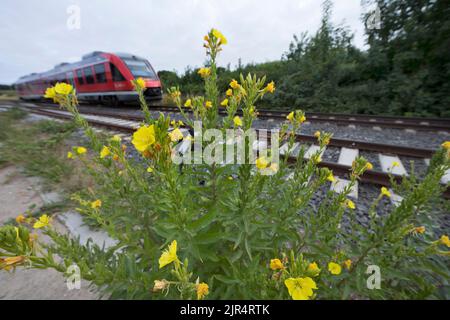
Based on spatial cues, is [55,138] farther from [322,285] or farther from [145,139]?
[322,285]

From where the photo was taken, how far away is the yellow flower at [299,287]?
0.79 m

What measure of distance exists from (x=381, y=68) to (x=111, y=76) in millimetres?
12975

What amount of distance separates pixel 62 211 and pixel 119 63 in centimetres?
943

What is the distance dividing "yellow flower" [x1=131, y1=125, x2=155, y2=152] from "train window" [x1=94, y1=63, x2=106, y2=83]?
41.5 feet

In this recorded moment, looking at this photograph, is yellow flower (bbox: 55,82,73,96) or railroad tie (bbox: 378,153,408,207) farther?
railroad tie (bbox: 378,153,408,207)

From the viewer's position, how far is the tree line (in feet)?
25.6

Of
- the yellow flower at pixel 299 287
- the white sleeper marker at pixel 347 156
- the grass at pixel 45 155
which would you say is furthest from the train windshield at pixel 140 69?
the yellow flower at pixel 299 287

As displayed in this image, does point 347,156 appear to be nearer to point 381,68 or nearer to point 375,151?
point 375,151

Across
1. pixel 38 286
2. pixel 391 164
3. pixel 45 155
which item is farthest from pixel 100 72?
pixel 391 164

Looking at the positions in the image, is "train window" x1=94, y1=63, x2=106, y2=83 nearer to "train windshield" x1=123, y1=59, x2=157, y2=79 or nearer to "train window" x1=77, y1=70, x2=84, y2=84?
"train windshield" x1=123, y1=59, x2=157, y2=79

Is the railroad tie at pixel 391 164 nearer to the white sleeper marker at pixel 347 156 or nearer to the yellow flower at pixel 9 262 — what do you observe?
the white sleeper marker at pixel 347 156

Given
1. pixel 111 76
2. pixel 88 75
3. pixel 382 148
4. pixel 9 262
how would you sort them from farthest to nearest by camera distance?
1. pixel 88 75
2. pixel 111 76
3. pixel 382 148
4. pixel 9 262

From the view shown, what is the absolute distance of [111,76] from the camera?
1053cm

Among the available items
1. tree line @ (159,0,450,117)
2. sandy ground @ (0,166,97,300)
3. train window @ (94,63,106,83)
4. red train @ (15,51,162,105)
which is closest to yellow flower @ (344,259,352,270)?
sandy ground @ (0,166,97,300)
